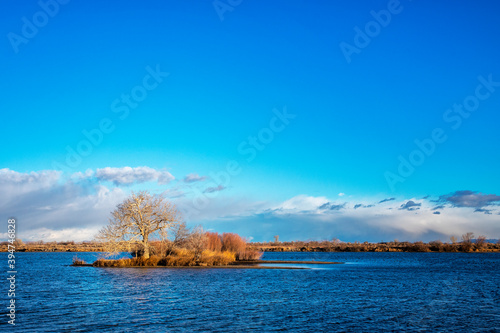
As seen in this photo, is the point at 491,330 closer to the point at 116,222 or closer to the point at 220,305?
the point at 220,305

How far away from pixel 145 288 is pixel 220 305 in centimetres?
1031

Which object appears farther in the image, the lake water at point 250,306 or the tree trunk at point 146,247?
the tree trunk at point 146,247

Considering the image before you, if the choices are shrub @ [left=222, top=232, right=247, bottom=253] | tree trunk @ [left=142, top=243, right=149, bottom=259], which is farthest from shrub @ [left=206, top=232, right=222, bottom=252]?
tree trunk @ [left=142, top=243, right=149, bottom=259]

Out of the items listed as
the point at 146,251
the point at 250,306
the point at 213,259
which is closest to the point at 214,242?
the point at 213,259

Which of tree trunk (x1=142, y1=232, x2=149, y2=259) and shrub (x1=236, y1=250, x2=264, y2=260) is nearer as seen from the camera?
tree trunk (x1=142, y1=232, x2=149, y2=259)

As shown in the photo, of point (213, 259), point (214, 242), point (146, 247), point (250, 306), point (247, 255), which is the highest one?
point (214, 242)

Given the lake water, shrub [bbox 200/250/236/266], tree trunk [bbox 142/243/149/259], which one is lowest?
the lake water

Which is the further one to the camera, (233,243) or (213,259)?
(233,243)

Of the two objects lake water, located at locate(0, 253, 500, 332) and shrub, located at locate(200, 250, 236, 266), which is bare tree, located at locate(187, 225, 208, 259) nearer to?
shrub, located at locate(200, 250, 236, 266)

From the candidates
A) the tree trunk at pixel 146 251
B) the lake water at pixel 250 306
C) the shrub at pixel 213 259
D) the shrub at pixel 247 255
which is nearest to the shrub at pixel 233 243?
the shrub at pixel 247 255

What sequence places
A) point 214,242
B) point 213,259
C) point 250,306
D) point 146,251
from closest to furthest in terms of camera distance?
point 250,306
point 146,251
point 213,259
point 214,242

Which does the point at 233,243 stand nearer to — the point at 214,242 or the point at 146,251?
the point at 214,242

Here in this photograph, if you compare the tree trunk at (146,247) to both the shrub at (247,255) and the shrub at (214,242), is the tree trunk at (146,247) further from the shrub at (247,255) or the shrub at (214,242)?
the shrub at (247,255)

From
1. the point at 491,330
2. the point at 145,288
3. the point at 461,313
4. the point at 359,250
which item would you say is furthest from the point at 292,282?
the point at 359,250
